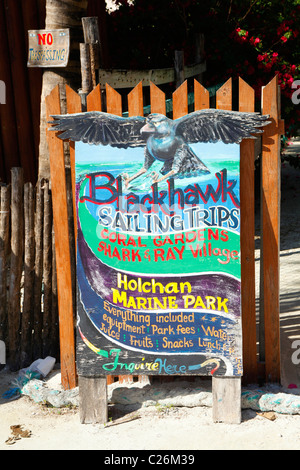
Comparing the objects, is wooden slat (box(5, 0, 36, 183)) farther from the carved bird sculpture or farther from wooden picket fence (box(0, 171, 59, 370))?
the carved bird sculpture

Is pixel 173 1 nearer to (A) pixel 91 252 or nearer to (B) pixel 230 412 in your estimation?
(A) pixel 91 252

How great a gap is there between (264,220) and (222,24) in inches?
187

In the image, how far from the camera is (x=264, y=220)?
4.26 m

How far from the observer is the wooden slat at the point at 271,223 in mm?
4062

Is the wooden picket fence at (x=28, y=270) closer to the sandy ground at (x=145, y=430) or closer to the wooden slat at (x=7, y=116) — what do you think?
the sandy ground at (x=145, y=430)

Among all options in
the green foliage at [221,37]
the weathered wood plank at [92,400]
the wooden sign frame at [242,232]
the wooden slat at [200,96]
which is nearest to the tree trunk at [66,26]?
the wooden sign frame at [242,232]

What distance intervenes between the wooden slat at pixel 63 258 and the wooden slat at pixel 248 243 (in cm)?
119

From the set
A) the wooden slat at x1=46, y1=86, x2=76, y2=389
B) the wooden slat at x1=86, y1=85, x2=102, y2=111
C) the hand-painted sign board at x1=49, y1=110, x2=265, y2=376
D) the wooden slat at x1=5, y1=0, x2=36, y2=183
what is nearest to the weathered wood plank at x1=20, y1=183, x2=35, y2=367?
the wooden slat at x1=46, y1=86, x2=76, y2=389

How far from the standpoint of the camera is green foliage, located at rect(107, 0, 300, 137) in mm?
8094

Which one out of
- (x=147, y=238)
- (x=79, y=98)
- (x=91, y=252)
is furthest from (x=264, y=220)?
(x=79, y=98)

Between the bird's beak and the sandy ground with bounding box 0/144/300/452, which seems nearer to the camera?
the sandy ground with bounding box 0/144/300/452

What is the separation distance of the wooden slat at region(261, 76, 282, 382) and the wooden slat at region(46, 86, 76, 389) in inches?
52.7

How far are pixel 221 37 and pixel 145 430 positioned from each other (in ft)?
18.4

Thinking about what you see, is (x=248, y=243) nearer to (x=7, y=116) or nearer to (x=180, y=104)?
(x=180, y=104)
